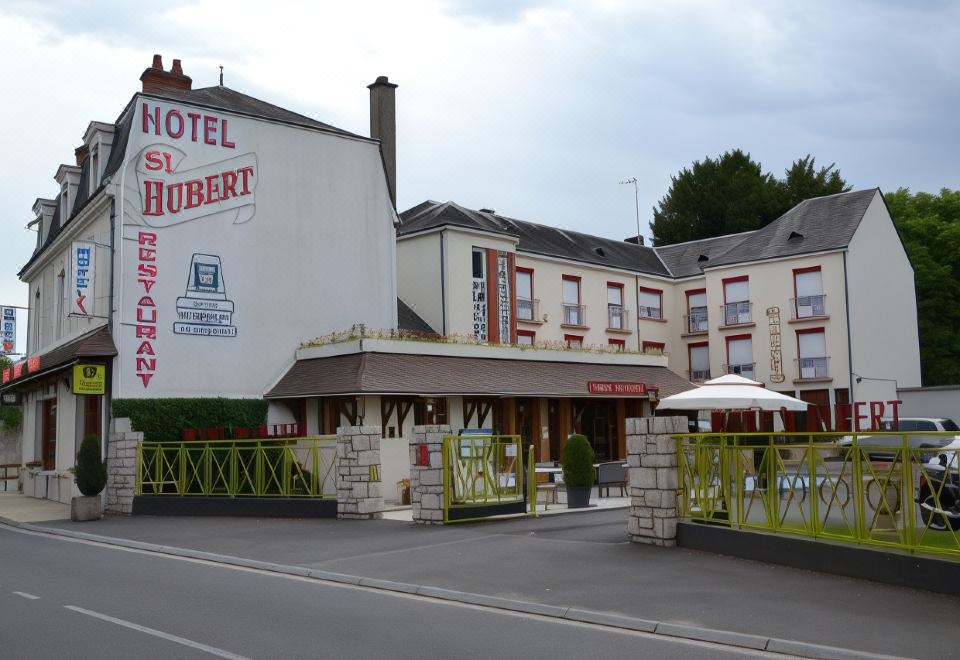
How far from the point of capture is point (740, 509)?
11.8 m

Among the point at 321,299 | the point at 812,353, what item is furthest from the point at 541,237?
the point at 321,299

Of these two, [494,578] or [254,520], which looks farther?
[254,520]

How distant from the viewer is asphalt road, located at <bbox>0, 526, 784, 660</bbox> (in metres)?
7.20

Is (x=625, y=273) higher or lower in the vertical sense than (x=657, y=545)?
higher

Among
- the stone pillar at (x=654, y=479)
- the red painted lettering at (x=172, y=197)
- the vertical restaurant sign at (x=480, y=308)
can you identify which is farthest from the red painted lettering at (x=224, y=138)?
the stone pillar at (x=654, y=479)

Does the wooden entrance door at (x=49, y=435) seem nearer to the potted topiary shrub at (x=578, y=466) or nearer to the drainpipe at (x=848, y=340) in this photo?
the potted topiary shrub at (x=578, y=466)

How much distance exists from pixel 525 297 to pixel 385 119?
27.6ft

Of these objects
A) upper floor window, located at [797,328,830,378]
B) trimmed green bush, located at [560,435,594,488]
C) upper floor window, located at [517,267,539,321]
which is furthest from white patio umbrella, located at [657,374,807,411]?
→ upper floor window, located at [797,328,830,378]

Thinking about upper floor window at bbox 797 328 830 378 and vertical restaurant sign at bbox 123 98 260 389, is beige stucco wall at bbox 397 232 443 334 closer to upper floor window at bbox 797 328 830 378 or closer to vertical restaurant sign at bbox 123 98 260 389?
vertical restaurant sign at bbox 123 98 260 389

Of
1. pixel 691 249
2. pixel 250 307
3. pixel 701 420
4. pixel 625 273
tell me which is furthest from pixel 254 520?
Answer: pixel 691 249

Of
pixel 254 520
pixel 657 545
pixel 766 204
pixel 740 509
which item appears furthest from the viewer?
pixel 766 204

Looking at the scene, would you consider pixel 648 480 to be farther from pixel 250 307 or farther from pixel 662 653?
pixel 250 307

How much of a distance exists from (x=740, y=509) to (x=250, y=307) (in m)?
16.5

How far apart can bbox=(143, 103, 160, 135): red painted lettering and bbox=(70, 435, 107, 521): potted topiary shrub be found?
7938 millimetres
